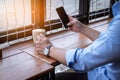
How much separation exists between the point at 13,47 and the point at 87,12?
851 mm

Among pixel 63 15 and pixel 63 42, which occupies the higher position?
pixel 63 15

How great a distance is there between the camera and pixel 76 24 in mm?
1423

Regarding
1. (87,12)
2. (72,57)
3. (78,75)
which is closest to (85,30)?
(78,75)

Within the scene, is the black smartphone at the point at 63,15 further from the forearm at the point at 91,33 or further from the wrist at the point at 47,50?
the wrist at the point at 47,50

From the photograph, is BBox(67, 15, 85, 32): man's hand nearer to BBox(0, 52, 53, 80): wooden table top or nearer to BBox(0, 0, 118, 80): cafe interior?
BBox(0, 0, 118, 80): cafe interior

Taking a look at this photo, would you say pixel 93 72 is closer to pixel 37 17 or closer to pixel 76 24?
pixel 76 24

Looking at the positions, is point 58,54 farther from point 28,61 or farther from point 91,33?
point 91,33

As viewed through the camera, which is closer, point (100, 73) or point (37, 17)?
point (100, 73)

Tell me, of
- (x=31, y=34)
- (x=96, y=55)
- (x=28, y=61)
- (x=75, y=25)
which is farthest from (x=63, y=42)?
(x=96, y=55)

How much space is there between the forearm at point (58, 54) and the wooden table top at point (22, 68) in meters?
0.06

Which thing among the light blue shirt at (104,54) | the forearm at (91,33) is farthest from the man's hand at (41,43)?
the forearm at (91,33)

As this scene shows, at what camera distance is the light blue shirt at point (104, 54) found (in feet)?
2.97

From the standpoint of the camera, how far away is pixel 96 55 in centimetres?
94

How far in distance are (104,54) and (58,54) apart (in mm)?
288
